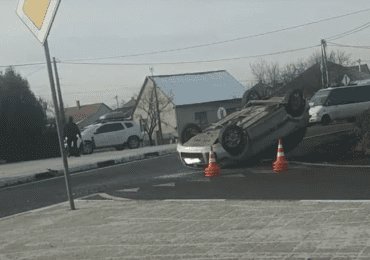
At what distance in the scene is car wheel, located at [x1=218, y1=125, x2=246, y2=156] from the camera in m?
9.52

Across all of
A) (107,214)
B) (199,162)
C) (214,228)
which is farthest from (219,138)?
(214,228)

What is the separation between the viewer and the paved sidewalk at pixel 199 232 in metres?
3.62

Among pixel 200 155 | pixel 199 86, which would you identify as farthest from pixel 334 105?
pixel 199 86

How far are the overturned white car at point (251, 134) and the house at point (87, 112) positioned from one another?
7176 cm

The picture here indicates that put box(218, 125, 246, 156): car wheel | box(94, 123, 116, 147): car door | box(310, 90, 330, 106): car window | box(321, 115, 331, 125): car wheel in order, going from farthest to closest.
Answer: box(94, 123, 116, 147): car door → box(310, 90, 330, 106): car window → box(321, 115, 331, 125): car wheel → box(218, 125, 246, 156): car wheel

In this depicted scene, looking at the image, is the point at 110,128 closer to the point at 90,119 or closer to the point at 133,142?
the point at 133,142

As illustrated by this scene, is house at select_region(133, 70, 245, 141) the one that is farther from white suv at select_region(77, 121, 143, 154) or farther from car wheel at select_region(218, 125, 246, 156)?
car wheel at select_region(218, 125, 246, 156)

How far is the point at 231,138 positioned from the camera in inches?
378

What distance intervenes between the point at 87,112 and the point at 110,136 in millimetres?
64337

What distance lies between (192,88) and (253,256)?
46392mm

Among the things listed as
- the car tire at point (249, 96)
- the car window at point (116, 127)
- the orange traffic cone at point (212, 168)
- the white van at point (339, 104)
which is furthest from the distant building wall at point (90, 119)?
the orange traffic cone at point (212, 168)

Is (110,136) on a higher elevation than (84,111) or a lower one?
lower

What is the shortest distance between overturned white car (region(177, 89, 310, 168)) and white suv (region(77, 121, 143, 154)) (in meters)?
11.4

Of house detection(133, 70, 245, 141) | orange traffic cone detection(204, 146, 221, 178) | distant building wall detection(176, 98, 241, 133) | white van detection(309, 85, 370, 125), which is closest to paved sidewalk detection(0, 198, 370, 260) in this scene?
orange traffic cone detection(204, 146, 221, 178)
